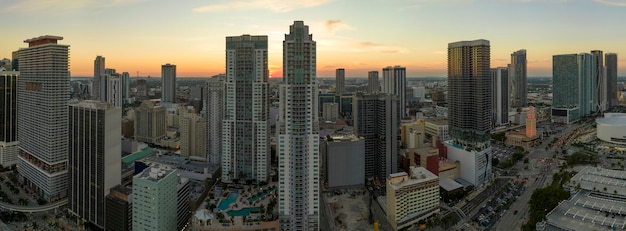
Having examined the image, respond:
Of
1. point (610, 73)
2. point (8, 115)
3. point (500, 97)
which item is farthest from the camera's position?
point (610, 73)

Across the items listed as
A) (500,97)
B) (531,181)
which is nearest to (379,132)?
(531,181)

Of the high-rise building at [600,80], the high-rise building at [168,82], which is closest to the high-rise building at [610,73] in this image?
the high-rise building at [600,80]

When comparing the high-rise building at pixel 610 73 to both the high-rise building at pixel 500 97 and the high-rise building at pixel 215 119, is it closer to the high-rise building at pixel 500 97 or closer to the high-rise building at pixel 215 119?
the high-rise building at pixel 500 97

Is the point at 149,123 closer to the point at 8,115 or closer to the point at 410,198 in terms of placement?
the point at 8,115

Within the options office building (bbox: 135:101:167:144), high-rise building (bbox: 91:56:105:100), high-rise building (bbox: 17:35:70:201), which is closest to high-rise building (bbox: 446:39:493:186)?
high-rise building (bbox: 17:35:70:201)

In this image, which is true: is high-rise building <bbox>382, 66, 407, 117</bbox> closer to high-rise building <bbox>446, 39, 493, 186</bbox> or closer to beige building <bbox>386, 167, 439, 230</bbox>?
high-rise building <bbox>446, 39, 493, 186</bbox>
